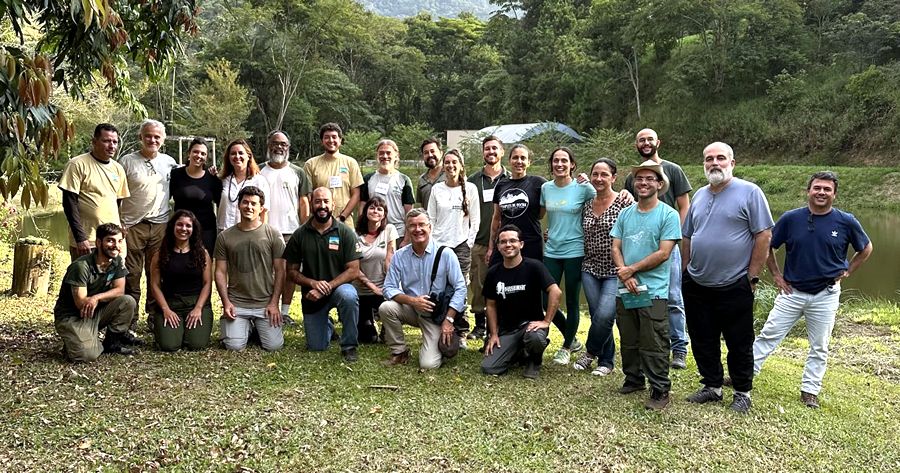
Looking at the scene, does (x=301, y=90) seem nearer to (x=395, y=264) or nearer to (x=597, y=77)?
(x=597, y=77)

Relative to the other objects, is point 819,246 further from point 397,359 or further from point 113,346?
point 113,346

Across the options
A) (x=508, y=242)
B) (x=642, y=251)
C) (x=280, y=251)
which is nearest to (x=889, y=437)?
(x=642, y=251)

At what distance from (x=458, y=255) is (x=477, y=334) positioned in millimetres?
809

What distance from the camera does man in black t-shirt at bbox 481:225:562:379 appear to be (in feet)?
15.0

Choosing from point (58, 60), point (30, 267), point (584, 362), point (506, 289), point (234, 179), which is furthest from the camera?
point (30, 267)

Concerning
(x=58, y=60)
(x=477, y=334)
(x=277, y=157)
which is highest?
(x=58, y=60)

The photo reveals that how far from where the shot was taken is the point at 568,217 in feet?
15.8

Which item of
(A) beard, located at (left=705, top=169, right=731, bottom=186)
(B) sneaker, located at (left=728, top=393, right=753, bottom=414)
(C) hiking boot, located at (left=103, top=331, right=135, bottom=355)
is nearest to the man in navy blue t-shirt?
(B) sneaker, located at (left=728, top=393, right=753, bottom=414)

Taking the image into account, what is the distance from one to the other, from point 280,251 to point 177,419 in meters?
1.80

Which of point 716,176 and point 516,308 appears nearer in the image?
point 716,176

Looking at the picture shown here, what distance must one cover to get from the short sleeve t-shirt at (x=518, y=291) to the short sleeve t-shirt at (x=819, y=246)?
60.7 inches

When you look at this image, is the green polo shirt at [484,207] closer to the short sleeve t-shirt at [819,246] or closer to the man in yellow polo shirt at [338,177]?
the man in yellow polo shirt at [338,177]

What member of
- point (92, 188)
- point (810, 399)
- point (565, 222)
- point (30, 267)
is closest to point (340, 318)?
point (565, 222)

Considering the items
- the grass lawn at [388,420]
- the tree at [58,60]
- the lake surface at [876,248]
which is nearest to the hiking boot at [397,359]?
the grass lawn at [388,420]
